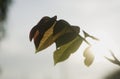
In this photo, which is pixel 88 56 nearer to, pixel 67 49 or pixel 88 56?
pixel 88 56

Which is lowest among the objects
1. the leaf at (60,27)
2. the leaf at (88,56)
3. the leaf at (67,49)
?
the leaf at (88,56)

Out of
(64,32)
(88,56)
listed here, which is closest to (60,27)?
(64,32)

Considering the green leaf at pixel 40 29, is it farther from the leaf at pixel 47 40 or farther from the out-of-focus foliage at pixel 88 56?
the out-of-focus foliage at pixel 88 56

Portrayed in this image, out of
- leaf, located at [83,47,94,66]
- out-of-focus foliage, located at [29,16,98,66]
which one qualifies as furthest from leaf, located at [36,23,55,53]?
leaf, located at [83,47,94,66]

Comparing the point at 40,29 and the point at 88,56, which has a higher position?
the point at 40,29

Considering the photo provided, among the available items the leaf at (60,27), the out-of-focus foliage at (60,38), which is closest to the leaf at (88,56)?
the out-of-focus foliage at (60,38)

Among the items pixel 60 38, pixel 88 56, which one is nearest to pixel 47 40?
pixel 60 38
